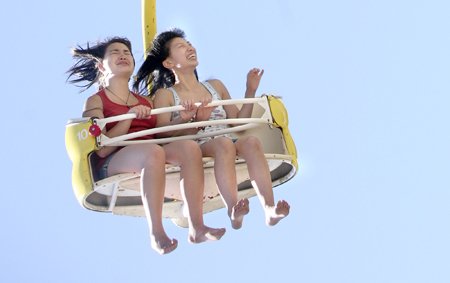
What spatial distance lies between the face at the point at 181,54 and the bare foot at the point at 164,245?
5.46ft

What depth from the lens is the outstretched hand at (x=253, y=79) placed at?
26.9 ft

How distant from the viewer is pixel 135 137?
7543 millimetres

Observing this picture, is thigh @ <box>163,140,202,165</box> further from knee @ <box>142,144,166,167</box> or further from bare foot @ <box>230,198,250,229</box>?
bare foot @ <box>230,198,250,229</box>

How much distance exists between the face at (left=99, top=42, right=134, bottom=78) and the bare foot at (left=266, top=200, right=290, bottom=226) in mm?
1585

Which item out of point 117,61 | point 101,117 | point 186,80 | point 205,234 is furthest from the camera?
point 186,80

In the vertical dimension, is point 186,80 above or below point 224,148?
above

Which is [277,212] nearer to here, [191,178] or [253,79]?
[191,178]

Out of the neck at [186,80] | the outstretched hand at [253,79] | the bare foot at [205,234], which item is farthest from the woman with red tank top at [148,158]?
the outstretched hand at [253,79]

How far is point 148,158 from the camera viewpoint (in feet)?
24.1

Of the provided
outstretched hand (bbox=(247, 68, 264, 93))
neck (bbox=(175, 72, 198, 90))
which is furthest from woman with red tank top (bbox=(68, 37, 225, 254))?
outstretched hand (bbox=(247, 68, 264, 93))

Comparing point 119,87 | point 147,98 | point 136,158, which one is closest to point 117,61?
point 119,87

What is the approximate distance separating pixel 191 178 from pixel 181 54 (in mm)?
1313

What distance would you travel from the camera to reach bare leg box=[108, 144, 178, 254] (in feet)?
23.9

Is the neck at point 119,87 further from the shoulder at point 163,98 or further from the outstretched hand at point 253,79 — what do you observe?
the outstretched hand at point 253,79
